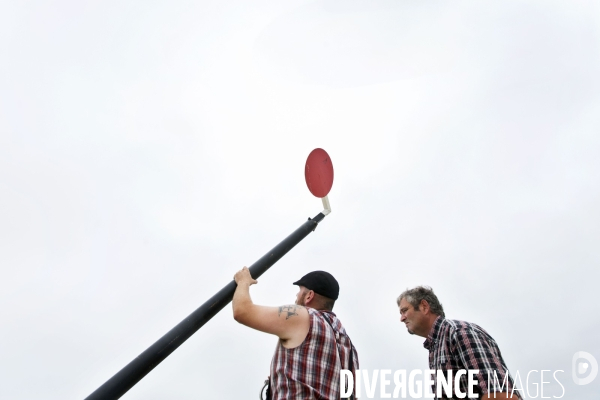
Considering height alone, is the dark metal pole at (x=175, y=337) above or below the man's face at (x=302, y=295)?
below

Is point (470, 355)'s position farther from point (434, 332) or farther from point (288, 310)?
point (288, 310)

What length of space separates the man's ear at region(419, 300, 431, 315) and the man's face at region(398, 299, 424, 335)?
4cm

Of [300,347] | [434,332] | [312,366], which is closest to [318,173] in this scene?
[300,347]

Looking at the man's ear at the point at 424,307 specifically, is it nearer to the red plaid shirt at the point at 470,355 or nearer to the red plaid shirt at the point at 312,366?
the red plaid shirt at the point at 470,355

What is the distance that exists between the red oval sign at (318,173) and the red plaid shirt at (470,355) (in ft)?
6.12

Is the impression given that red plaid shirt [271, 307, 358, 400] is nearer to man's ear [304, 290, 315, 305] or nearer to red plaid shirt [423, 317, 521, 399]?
man's ear [304, 290, 315, 305]

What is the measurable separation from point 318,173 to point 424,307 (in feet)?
6.92

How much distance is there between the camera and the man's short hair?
201 inches

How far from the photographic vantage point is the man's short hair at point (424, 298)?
5105 millimetres

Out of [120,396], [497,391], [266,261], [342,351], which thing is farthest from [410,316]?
[120,396]

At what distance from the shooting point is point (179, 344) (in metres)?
2.58

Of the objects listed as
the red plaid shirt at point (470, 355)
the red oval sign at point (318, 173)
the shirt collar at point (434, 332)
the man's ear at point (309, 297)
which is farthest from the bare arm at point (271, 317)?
the shirt collar at point (434, 332)

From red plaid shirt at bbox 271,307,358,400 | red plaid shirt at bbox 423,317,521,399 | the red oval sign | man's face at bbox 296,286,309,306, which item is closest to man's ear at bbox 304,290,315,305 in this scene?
man's face at bbox 296,286,309,306

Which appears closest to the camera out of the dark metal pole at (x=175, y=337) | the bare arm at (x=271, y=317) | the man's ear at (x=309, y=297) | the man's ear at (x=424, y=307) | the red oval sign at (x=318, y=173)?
the dark metal pole at (x=175, y=337)
